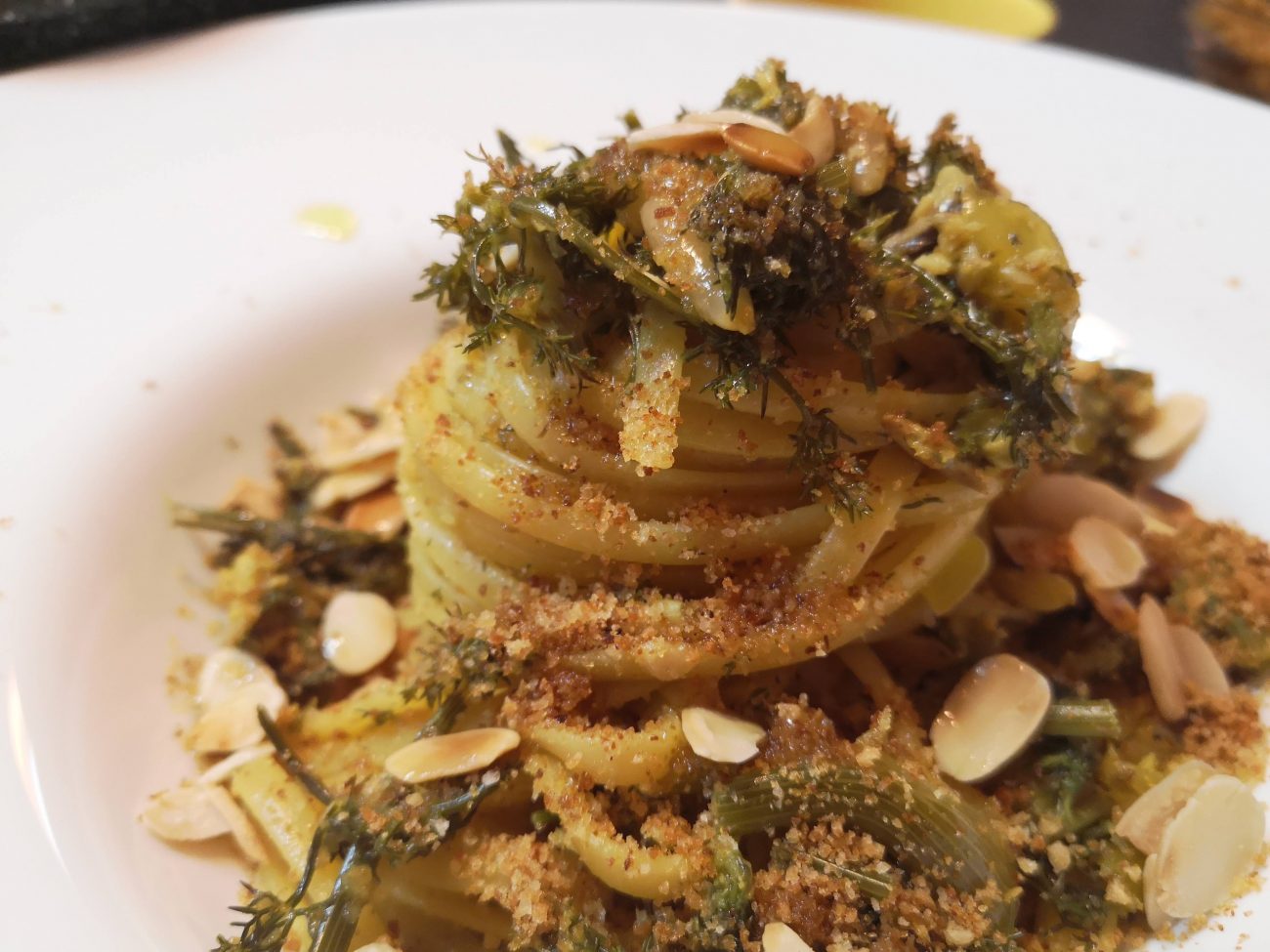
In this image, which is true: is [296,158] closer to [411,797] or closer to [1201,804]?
[411,797]

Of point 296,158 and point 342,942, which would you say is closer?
point 342,942

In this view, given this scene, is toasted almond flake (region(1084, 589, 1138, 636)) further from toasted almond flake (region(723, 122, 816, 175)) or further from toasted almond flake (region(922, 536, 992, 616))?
toasted almond flake (region(723, 122, 816, 175))

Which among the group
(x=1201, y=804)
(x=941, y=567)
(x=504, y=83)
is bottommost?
(x=1201, y=804)

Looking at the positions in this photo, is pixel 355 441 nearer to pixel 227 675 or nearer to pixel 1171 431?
pixel 227 675

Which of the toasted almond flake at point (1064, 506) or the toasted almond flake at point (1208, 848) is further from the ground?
the toasted almond flake at point (1064, 506)

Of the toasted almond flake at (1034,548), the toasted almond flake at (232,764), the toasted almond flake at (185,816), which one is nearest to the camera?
the toasted almond flake at (185,816)

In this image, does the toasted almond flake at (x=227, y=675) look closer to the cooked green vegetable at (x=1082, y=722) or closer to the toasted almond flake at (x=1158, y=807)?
the cooked green vegetable at (x=1082, y=722)

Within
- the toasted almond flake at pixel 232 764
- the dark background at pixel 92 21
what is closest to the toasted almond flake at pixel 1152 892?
the toasted almond flake at pixel 232 764

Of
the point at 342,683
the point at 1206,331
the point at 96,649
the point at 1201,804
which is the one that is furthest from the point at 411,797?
the point at 1206,331
